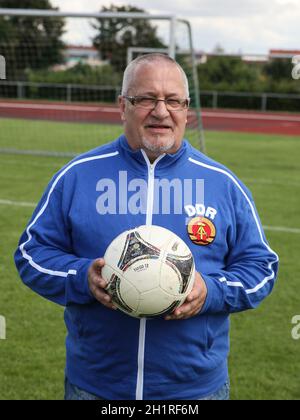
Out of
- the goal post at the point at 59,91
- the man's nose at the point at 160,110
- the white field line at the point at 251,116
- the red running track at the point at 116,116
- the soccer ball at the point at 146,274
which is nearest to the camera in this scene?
the soccer ball at the point at 146,274

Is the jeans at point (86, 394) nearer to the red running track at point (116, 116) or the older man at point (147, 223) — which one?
the older man at point (147, 223)

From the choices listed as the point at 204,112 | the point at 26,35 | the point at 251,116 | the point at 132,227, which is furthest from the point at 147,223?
the point at 204,112

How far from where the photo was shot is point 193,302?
2.59 m

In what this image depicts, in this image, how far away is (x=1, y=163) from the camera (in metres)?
15.4

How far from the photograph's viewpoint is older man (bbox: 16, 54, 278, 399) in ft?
9.04

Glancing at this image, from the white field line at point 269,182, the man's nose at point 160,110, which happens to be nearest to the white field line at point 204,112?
the white field line at point 269,182

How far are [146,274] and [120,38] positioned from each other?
75.9 ft

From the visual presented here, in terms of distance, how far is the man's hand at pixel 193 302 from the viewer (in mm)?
2572

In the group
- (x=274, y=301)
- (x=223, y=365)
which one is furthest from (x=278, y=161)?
(x=223, y=365)

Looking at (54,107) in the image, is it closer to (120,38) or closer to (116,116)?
(116,116)

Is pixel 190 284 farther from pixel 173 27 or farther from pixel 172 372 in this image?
pixel 173 27

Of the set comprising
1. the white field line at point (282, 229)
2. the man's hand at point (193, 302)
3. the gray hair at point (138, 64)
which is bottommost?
the white field line at point (282, 229)

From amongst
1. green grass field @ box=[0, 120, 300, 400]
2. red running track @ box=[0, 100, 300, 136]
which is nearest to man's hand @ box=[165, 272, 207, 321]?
green grass field @ box=[0, 120, 300, 400]

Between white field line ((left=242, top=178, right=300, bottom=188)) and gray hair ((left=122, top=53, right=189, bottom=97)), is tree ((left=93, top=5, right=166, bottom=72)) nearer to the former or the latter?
white field line ((left=242, top=178, right=300, bottom=188))
